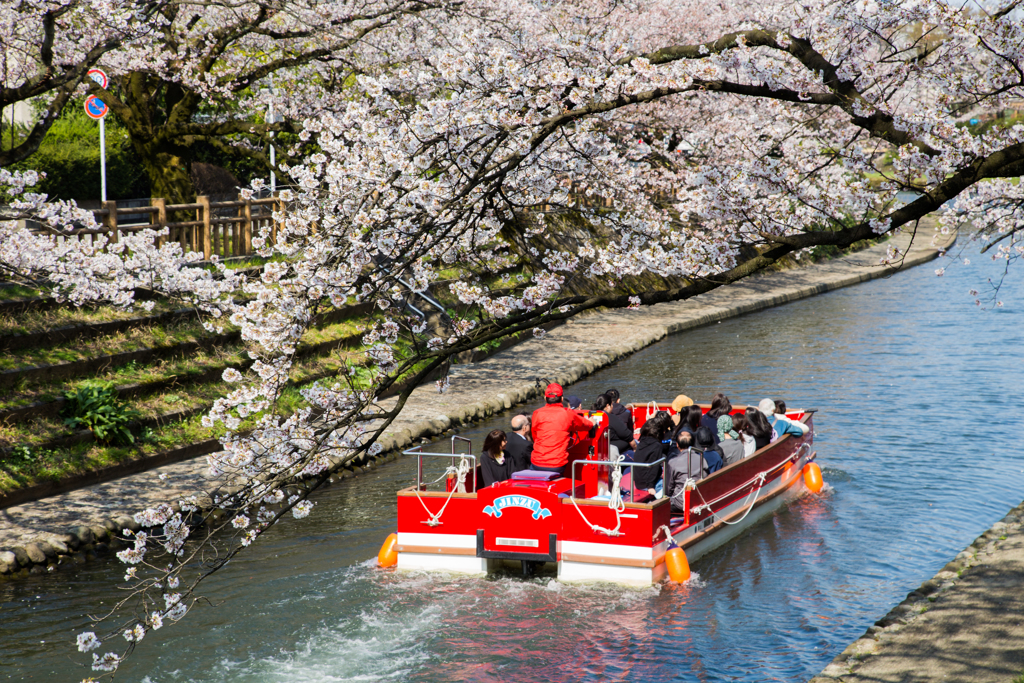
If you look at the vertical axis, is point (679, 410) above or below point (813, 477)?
above

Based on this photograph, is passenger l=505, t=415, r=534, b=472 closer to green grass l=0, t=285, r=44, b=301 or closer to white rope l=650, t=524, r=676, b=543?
white rope l=650, t=524, r=676, b=543

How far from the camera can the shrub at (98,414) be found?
1305 centimetres

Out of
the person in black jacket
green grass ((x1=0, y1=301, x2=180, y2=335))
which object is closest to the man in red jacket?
the person in black jacket

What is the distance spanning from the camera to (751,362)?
21844mm

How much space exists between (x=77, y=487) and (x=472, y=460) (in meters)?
5.53

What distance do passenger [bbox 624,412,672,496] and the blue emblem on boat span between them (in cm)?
125

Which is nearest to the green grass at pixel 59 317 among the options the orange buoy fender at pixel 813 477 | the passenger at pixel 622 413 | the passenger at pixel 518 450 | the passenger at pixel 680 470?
the passenger at pixel 518 450

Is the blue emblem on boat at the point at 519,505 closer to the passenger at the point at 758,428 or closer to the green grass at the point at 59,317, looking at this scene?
the passenger at the point at 758,428

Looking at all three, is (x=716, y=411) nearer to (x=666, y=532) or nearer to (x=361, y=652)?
(x=666, y=532)

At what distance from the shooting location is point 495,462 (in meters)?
10.8

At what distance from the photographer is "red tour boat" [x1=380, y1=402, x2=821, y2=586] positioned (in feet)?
32.3

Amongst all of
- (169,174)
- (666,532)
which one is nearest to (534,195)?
(666,532)

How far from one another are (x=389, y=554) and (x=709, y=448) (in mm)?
4162

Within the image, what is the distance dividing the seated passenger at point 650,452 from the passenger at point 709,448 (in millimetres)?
583
